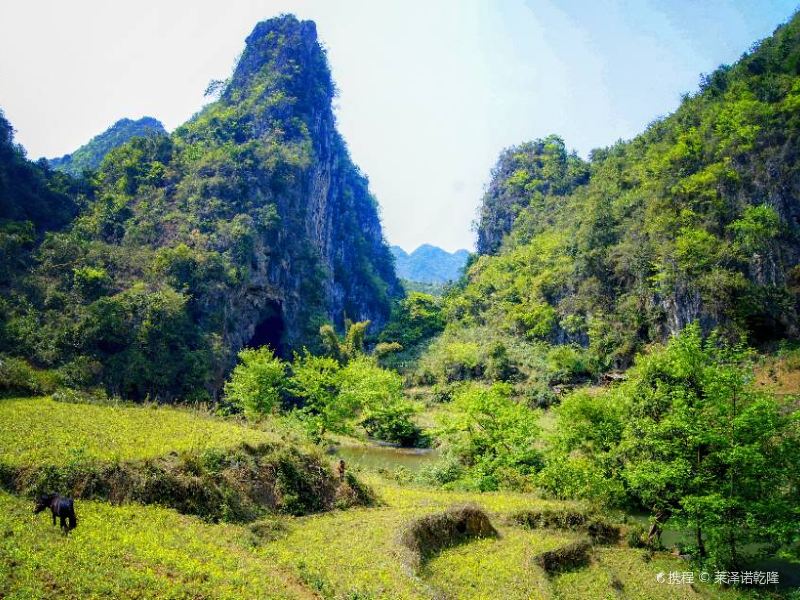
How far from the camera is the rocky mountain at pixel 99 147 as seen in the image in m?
96.5

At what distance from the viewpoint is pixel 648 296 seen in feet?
142

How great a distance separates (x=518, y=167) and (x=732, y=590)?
3146 inches

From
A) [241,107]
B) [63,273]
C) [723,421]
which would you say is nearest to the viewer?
[723,421]

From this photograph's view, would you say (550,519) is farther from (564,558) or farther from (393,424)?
(393,424)

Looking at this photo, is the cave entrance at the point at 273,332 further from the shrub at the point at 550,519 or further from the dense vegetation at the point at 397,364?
the shrub at the point at 550,519

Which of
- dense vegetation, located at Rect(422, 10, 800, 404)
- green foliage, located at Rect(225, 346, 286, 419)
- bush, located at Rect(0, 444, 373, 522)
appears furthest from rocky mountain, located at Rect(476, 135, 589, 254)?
bush, located at Rect(0, 444, 373, 522)

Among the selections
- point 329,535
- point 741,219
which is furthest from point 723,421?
point 741,219

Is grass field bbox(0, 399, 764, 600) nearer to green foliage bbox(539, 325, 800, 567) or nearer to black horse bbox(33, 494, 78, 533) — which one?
black horse bbox(33, 494, 78, 533)

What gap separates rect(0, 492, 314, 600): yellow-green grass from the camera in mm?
7906

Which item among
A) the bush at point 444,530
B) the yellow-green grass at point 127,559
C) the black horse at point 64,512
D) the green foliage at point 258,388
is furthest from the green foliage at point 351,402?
the black horse at point 64,512

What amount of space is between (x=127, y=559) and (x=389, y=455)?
28950mm

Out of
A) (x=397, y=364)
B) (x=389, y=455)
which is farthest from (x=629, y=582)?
(x=397, y=364)

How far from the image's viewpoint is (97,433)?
1460cm

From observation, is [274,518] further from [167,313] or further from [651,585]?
[167,313]
